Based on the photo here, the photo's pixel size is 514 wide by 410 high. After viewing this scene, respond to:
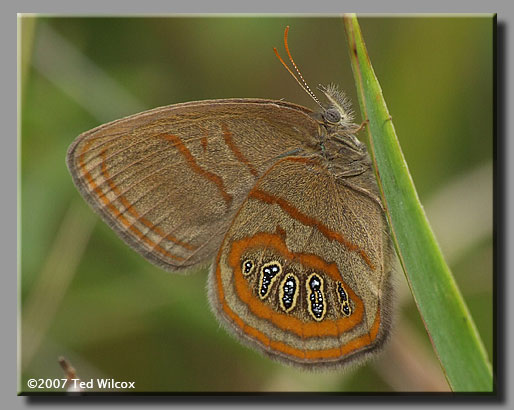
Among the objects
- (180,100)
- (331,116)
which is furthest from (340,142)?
(180,100)

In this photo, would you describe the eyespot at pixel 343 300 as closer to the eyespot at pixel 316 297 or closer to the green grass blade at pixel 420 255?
the eyespot at pixel 316 297

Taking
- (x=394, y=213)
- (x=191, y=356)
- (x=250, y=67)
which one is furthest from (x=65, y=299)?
(x=394, y=213)

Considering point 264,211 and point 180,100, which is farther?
point 180,100

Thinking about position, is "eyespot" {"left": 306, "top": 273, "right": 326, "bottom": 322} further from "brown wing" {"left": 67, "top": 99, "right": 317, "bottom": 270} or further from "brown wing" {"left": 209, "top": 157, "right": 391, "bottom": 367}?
"brown wing" {"left": 67, "top": 99, "right": 317, "bottom": 270}

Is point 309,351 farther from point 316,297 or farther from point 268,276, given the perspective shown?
point 268,276

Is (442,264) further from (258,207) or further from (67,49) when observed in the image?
(67,49)

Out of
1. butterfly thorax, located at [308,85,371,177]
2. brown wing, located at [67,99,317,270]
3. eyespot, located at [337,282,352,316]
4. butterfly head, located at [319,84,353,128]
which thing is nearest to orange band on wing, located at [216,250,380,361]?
eyespot, located at [337,282,352,316]
